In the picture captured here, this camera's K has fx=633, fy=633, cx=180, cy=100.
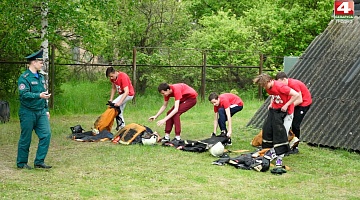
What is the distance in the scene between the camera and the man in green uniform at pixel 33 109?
9.66 meters

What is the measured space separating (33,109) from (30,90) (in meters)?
0.30

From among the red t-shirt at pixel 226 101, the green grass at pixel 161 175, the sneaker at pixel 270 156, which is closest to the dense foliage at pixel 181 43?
the red t-shirt at pixel 226 101

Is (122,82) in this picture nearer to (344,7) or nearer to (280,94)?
(280,94)

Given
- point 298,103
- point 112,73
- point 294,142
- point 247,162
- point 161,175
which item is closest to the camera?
point 161,175

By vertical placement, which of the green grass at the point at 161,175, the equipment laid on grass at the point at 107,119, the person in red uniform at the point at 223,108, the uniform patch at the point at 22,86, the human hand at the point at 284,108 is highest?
the uniform patch at the point at 22,86

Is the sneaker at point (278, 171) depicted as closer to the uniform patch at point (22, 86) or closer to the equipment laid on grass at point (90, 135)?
the uniform patch at point (22, 86)

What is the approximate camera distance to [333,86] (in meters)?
13.1

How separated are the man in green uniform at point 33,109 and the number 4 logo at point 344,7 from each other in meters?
7.51

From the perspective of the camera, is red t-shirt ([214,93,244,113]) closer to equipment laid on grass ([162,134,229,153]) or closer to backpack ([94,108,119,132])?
equipment laid on grass ([162,134,229,153])

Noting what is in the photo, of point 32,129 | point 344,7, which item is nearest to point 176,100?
point 32,129

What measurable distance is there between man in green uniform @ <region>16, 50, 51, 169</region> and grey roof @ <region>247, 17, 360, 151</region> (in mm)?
5379

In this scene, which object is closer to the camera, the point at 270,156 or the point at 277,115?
Answer: the point at 270,156

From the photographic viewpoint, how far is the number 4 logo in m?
14.4

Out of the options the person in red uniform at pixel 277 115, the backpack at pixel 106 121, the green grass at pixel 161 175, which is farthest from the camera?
the backpack at pixel 106 121
